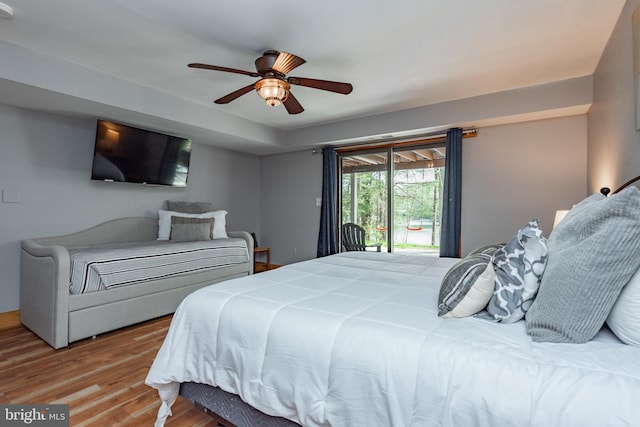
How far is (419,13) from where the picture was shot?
2.03 meters

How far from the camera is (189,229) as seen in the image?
382 centimetres

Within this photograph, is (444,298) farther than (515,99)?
No

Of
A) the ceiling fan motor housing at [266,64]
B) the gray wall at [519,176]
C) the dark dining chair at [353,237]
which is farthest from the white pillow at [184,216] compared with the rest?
the gray wall at [519,176]

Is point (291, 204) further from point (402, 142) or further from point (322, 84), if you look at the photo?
point (322, 84)

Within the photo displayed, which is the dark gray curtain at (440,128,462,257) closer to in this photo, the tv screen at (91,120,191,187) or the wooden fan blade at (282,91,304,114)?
the wooden fan blade at (282,91,304,114)

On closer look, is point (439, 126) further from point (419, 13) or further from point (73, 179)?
point (73, 179)

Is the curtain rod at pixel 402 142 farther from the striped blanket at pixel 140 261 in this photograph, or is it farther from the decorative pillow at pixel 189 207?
the striped blanket at pixel 140 261

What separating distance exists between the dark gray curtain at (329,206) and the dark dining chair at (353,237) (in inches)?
9.1

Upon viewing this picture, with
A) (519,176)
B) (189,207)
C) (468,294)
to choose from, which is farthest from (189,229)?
(519,176)

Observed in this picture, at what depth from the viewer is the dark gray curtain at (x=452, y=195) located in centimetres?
382

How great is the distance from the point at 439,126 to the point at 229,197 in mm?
3391

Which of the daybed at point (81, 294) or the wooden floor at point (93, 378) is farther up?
the daybed at point (81, 294)

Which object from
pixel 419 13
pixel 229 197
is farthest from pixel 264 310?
pixel 229 197

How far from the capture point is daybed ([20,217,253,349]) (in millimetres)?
2449
